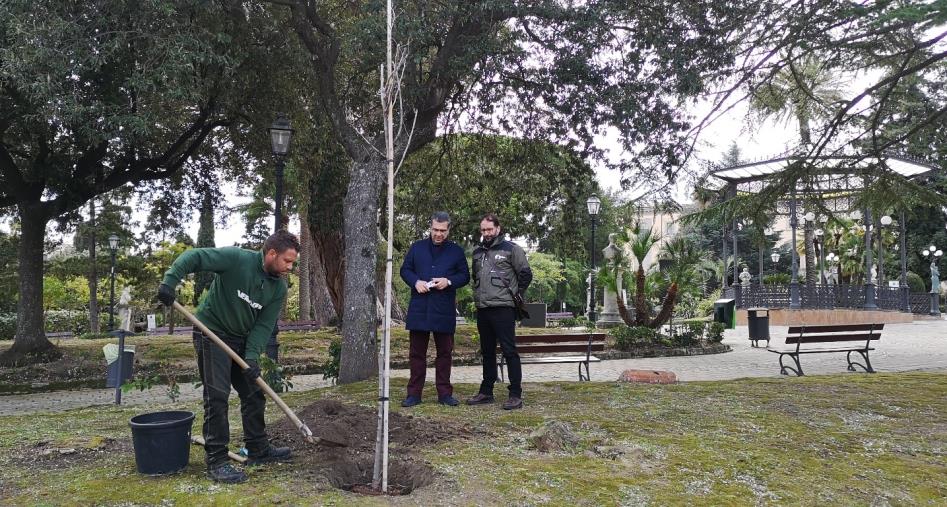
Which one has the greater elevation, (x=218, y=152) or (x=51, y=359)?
(x=218, y=152)

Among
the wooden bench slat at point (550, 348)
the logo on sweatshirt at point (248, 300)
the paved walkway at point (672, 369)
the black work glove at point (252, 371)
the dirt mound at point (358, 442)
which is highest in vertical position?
the logo on sweatshirt at point (248, 300)

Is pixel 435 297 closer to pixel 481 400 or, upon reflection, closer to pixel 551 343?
pixel 481 400

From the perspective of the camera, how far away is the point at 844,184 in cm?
1015

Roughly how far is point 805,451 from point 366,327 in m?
4.64

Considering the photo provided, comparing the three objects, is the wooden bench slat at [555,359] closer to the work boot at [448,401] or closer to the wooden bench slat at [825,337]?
the work boot at [448,401]

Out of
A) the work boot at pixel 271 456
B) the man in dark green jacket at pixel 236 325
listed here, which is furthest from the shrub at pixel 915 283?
the man in dark green jacket at pixel 236 325

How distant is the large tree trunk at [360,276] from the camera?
24.1 feet

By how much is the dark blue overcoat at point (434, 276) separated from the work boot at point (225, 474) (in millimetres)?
2208

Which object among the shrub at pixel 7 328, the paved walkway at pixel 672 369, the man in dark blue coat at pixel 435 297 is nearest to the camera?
the man in dark blue coat at pixel 435 297

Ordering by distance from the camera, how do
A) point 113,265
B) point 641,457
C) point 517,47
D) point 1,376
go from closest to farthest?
point 641,457, point 517,47, point 1,376, point 113,265

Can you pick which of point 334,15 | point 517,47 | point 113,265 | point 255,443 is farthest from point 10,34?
point 113,265

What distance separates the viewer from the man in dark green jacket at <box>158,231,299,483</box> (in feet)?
A: 11.7

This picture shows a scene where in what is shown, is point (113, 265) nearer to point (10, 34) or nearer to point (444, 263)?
point (10, 34)

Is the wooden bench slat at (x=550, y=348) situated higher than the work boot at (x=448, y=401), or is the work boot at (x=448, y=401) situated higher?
the wooden bench slat at (x=550, y=348)
